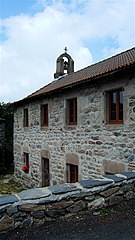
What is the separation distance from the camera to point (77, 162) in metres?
8.10

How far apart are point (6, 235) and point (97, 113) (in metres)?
4.82

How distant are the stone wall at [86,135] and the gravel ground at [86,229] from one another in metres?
2.64

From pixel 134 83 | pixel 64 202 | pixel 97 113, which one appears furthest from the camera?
pixel 97 113

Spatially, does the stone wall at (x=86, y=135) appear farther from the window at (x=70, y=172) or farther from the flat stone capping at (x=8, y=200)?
the flat stone capping at (x=8, y=200)

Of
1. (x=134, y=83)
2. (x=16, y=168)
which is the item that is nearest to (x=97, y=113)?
(x=134, y=83)

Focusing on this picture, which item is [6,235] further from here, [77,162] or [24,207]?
[77,162]

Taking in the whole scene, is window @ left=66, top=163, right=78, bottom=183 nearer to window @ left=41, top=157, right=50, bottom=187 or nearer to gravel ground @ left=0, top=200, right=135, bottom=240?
window @ left=41, top=157, right=50, bottom=187

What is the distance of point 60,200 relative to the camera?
11.1ft

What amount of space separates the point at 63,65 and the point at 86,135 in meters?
8.17

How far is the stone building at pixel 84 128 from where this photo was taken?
6.19 metres

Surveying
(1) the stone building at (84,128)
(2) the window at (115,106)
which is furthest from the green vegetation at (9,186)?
(2) the window at (115,106)

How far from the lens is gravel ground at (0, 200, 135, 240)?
9.70ft

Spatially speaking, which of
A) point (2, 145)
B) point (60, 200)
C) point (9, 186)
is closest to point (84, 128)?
point (60, 200)

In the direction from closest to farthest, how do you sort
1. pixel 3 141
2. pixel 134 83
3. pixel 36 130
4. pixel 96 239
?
pixel 96 239 → pixel 134 83 → pixel 36 130 → pixel 3 141
